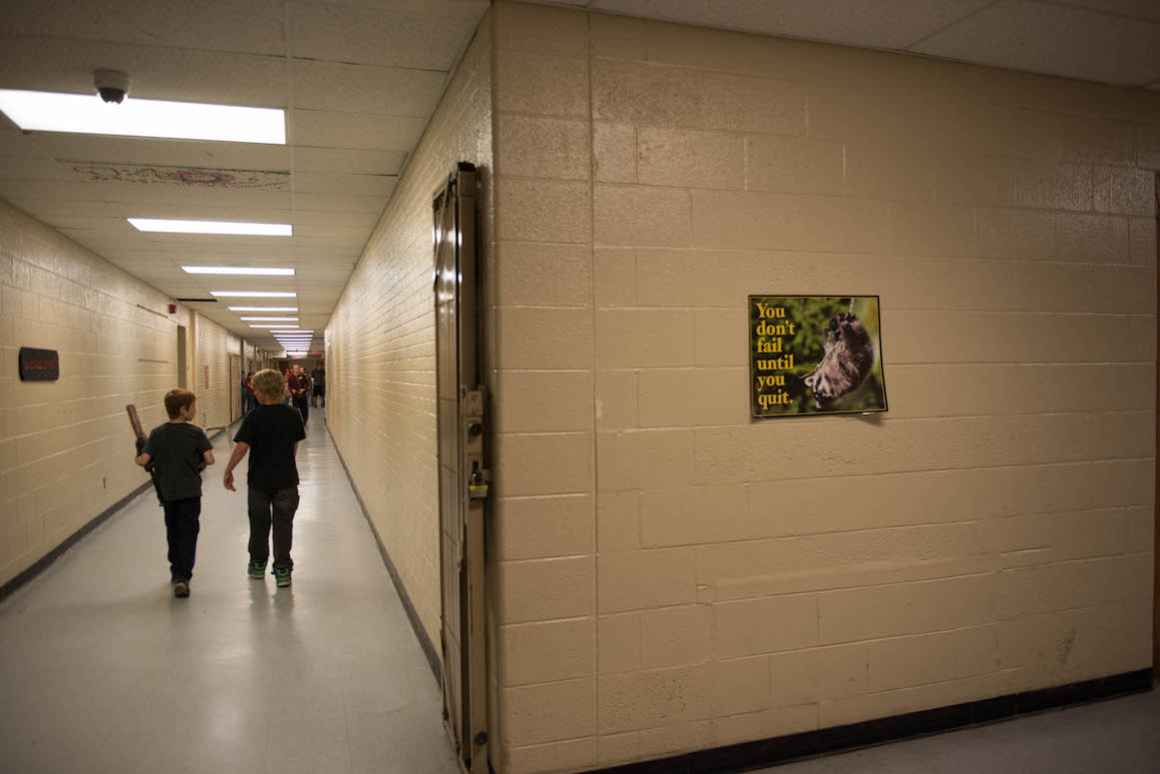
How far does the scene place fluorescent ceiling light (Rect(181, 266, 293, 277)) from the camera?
25.6ft

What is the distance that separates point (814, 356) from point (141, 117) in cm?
325

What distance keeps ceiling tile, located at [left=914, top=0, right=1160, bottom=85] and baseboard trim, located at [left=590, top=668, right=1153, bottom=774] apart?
261cm

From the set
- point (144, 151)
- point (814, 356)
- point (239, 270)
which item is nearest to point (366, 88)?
point (144, 151)

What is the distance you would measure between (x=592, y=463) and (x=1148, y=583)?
271cm

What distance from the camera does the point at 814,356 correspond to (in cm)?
272

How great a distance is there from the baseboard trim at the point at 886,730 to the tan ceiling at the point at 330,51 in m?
2.61

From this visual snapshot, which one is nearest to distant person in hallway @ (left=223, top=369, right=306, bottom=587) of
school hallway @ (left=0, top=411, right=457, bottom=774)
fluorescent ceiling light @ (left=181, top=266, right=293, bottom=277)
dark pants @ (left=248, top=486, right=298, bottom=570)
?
dark pants @ (left=248, top=486, right=298, bottom=570)

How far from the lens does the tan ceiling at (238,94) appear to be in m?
2.48

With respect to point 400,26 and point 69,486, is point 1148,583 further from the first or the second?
point 69,486

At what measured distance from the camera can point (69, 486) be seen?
19.8 feet

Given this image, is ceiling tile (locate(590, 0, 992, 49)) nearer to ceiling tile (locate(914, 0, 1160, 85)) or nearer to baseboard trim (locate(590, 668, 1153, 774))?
ceiling tile (locate(914, 0, 1160, 85))

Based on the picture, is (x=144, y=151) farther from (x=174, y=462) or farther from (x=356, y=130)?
(x=174, y=462)

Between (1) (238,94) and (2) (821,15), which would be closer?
(2) (821,15)

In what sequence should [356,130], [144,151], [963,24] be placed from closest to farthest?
[963,24], [356,130], [144,151]
